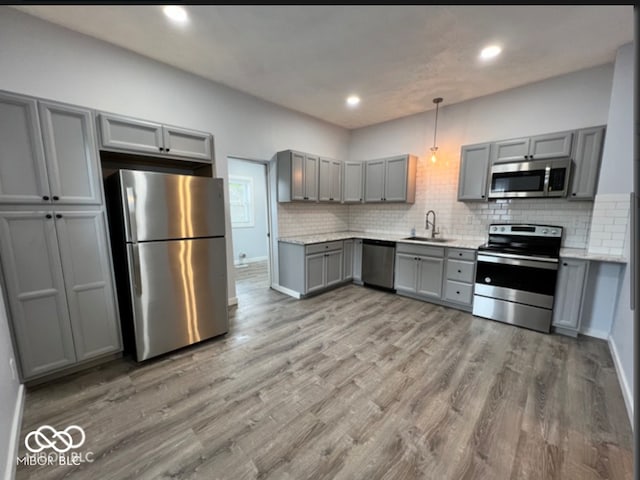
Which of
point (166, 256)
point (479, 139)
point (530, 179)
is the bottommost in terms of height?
point (166, 256)

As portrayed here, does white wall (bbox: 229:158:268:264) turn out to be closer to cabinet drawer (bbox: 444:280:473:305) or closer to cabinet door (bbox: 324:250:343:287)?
cabinet door (bbox: 324:250:343:287)

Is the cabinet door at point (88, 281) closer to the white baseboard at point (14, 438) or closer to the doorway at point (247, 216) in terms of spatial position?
the white baseboard at point (14, 438)

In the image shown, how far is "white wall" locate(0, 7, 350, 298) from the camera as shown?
2.22 metres

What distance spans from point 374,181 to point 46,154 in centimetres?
418

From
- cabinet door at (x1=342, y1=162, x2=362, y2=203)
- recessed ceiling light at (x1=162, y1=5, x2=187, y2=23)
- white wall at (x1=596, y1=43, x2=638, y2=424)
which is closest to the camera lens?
recessed ceiling light at (x1=162, y1=5, x2=187, y2=23)

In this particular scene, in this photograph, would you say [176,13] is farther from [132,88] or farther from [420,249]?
[420,249]

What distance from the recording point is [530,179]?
3.18m

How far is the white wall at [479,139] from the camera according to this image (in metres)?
3.13

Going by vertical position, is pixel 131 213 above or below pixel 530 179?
below

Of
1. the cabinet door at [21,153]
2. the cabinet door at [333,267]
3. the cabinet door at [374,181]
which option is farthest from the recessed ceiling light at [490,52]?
the cabinet door at [21,153]

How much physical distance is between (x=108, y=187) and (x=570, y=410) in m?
4.31

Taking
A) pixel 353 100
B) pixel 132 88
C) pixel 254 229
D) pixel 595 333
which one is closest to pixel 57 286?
pixel 132 88

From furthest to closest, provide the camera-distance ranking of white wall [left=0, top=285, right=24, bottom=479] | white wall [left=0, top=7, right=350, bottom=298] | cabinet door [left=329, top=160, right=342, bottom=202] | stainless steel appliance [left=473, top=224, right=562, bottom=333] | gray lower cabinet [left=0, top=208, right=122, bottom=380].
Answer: cabinet door [left=329, top=160, right=342, bottom=202]
stainless steel appliance [left=473, top=224, right=562, bottom=333]
white wall [left=0, top=7, right=350, bottom=298]
gray lower cabinet [left=0, top=208, right=122, bottom=380]
white wall [left=0, top=285, right=24, bottom=479]

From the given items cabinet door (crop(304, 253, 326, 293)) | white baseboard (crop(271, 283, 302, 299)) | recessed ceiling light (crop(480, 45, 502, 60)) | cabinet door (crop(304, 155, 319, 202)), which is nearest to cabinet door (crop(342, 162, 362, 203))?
cabinet door (crop(304, 155, 319, 202))
